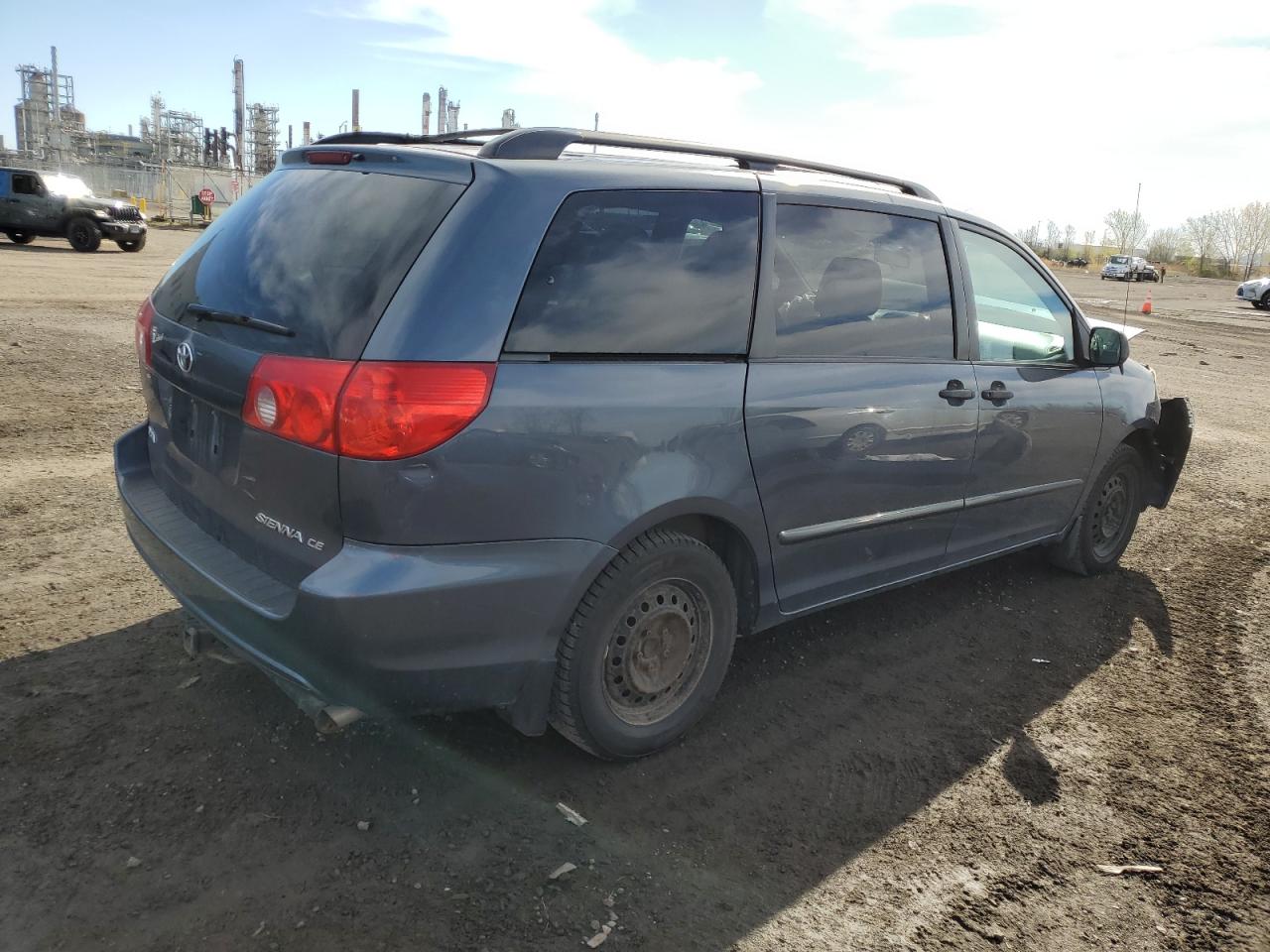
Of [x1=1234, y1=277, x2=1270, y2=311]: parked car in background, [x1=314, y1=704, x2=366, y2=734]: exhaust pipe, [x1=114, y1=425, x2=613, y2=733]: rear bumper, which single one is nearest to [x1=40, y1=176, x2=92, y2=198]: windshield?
[x1=114, y1=425, x2=613, y2=733]: rear bumper

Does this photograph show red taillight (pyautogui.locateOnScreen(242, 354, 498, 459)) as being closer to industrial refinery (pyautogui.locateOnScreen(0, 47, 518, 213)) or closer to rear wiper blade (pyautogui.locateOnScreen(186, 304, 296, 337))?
rear wiper blade (pyautogui.locateOnScreen(186, 304, 296, 337))

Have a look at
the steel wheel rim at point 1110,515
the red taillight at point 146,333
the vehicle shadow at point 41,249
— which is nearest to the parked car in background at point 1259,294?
the steel wheel rim at point 1110,515

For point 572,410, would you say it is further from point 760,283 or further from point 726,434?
point 760,283

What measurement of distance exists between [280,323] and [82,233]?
24.5 meters

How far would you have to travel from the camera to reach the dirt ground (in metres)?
2.50

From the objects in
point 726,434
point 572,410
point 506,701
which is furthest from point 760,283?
point 506,701

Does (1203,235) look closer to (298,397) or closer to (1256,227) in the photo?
(1256,227)

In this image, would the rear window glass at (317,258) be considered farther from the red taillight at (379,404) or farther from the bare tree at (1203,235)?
the bare tree at (1203,235)

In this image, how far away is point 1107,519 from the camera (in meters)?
5.33

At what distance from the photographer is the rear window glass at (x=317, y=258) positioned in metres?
2.58

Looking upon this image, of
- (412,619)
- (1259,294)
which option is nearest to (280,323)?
(412,619)

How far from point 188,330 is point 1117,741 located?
345 centimetres

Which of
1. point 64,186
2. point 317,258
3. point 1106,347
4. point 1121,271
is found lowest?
point 1106,347

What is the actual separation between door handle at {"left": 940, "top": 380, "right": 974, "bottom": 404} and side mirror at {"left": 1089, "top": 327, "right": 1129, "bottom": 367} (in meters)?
1.15
